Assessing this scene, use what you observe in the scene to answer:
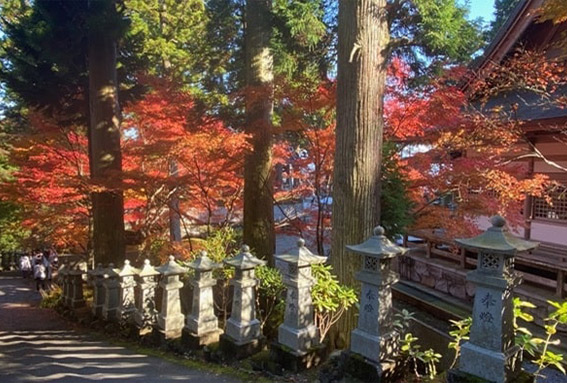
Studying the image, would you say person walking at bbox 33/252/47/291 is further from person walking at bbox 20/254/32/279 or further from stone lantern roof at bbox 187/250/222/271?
stone lantern roof at bbox 187/250/222/271

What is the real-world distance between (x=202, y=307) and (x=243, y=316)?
0.81 meters

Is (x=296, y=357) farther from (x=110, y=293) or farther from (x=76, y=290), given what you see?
(x=76, y=290)

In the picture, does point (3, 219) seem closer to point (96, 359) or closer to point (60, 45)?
point (60, 45)

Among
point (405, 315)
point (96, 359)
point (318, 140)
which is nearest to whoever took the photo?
point (405, 315)

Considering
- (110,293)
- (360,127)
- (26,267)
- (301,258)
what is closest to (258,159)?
(360,127)

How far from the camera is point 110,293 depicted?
26.6ft

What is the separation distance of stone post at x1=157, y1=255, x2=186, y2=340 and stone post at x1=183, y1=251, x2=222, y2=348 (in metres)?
0.60

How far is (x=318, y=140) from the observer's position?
7883 millimetres

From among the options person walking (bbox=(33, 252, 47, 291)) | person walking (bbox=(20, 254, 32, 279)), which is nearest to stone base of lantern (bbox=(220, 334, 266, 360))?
person walking (bbox=(33, 252, 47, 291))

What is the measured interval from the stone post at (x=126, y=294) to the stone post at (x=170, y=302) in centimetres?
167

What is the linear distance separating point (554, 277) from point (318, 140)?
5661mm

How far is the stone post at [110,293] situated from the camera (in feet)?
26.4

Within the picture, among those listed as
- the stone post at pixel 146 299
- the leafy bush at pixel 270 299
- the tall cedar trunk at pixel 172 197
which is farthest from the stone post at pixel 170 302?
the tall cedar trunk at pixel 172 197

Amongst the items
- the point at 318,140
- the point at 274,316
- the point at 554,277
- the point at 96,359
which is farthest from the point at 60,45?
the point at 554,277
